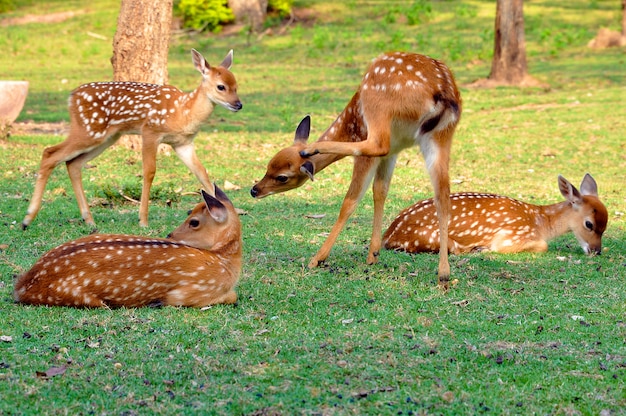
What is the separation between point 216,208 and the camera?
6.45 metres

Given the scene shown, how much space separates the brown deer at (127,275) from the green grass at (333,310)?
11 centimetres

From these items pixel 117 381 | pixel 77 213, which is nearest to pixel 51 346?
pixel 117 381

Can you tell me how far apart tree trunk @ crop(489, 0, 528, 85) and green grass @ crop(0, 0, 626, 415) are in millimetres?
3101

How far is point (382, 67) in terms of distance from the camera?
705cm

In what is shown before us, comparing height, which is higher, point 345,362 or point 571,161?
point 345,362

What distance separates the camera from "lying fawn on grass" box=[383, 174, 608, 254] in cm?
832

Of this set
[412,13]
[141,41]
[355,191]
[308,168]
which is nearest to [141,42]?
[141,41]

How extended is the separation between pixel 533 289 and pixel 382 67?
82.2 inches

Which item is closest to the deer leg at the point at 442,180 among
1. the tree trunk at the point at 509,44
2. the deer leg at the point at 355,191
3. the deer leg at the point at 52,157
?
the deer leg at the point at 355,191

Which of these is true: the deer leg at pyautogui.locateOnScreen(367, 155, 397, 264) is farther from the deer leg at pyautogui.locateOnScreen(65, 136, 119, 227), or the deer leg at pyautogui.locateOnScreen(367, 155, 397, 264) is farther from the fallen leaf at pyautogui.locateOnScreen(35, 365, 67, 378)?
the fallen leaf at pyautogui.locateOnScreen(35, 365, 67, 378)

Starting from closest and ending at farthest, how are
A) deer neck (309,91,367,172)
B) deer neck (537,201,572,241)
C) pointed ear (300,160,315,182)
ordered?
pointed ear (300,160,315,182) < deer neck (309,91,367,172) < deer neck (537,201,572,241)

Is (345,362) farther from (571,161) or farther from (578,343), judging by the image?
(571,161)

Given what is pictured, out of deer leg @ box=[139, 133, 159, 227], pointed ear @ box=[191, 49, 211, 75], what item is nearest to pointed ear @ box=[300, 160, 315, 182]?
deer leg @ box=[139, 133, 159, 227]

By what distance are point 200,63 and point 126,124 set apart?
1.30 metres
